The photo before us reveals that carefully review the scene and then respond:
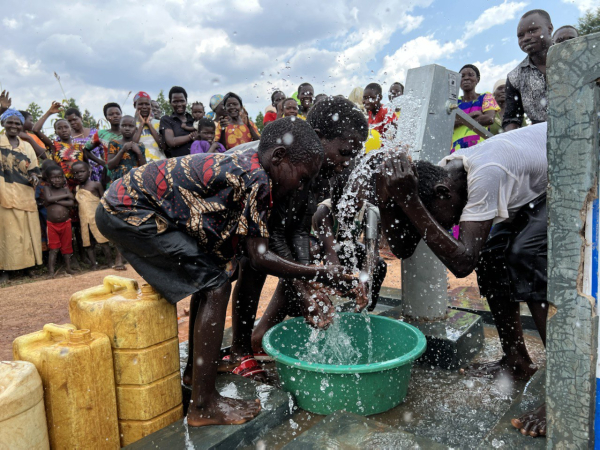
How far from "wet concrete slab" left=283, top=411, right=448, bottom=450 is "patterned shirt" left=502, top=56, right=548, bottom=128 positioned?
10.0ft

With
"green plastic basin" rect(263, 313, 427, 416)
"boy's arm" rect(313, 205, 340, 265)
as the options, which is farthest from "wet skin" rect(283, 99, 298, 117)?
"green plastic basin" rect(263, 313, 427, 416)

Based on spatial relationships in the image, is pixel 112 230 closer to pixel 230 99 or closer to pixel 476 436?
pixel 476 436

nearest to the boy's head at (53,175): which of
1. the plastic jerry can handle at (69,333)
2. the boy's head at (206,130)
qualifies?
the boy's head at (206,130)

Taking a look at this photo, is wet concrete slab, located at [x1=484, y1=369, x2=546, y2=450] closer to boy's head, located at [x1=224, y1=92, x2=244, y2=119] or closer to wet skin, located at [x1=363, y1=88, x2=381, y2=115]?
wet skin, located at [x1=363, y1=88, x2=381, y2=115]

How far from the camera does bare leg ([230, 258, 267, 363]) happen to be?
278 cm

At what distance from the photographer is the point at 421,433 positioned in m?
2.06

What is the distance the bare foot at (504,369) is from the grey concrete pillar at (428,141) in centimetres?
50

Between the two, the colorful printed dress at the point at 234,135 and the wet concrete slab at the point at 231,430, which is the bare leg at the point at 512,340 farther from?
the colorful printed dress at the point at 234,135

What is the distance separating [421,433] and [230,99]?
18.8ft

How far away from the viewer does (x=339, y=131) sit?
112 inches

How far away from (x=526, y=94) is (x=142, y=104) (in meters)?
5.53

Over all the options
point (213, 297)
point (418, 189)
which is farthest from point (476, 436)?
point (213, 297)

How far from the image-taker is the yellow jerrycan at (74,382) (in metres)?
1.83

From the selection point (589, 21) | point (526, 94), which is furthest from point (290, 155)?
point (589, 21)
